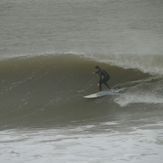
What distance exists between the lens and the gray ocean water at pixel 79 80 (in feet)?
42.6

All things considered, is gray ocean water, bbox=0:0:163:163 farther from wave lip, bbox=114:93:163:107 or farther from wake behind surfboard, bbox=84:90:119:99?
wake behind surfboard, bbox=84:90:119:99

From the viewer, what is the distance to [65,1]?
34938mm

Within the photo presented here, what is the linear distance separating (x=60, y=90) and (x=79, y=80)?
1.09 metres

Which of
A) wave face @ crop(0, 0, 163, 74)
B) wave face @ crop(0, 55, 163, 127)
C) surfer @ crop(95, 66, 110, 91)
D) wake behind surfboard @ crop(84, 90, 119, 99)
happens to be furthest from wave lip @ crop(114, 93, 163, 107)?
wave face @ crop(0, 0, 163, 74)

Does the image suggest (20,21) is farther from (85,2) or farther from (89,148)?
(89,148)

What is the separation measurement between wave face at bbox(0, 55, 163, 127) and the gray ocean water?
1.3 inches

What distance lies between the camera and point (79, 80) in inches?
866

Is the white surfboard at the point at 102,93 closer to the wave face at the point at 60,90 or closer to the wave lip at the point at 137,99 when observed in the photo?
the wave face at the point at 60,90

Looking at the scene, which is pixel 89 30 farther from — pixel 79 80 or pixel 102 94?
pixel 102 94

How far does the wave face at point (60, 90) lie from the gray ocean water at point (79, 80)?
0.03m

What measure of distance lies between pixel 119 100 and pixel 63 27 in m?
11.9

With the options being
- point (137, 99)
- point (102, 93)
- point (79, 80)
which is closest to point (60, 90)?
point (79, 80)

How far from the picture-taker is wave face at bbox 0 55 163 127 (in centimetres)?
1859

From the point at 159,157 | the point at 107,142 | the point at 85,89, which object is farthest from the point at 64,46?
the point at 159,157
